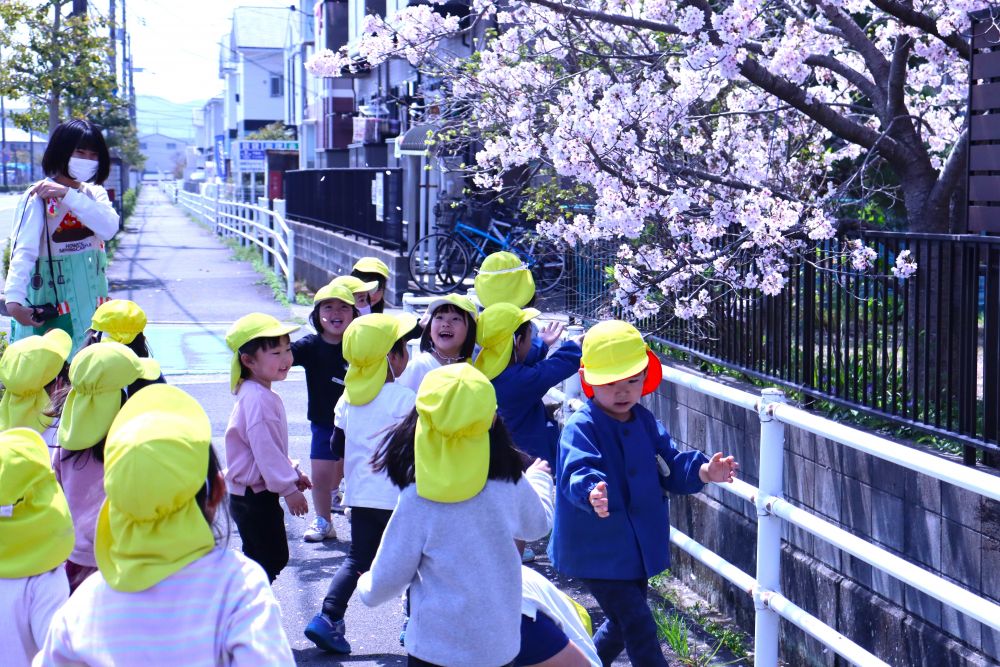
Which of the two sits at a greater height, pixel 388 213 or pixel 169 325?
pixel 388 213

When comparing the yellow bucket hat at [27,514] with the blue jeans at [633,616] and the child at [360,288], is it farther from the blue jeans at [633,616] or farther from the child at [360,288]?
the child at [360,288]

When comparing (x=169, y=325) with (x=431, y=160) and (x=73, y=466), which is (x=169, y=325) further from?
(x=73, y=466)

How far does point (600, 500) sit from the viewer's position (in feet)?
12.2

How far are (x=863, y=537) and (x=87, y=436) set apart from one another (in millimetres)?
2837

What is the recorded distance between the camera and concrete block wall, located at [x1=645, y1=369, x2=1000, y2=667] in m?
3.87

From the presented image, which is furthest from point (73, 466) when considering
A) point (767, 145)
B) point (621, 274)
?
point (767, 145)

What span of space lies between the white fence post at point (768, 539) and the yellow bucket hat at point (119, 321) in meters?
2.93

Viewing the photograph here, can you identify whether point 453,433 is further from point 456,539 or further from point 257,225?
point 257,225

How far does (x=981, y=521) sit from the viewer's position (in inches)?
150

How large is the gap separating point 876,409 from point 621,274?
2.05 m

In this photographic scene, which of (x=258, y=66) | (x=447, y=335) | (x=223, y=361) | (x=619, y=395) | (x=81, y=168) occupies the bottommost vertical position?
(x=223, y=361)

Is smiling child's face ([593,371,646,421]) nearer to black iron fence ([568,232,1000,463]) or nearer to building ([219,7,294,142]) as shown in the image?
black iron fence ([568,232,1000,463])

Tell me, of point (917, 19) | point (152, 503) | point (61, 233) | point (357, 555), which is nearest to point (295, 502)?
point (357, 555)

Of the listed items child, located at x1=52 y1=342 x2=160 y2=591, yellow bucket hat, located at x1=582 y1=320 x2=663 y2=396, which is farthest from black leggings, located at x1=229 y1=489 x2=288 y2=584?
yellow bucket hat, located at x1=582 y1=320 x2=663 y2=396
